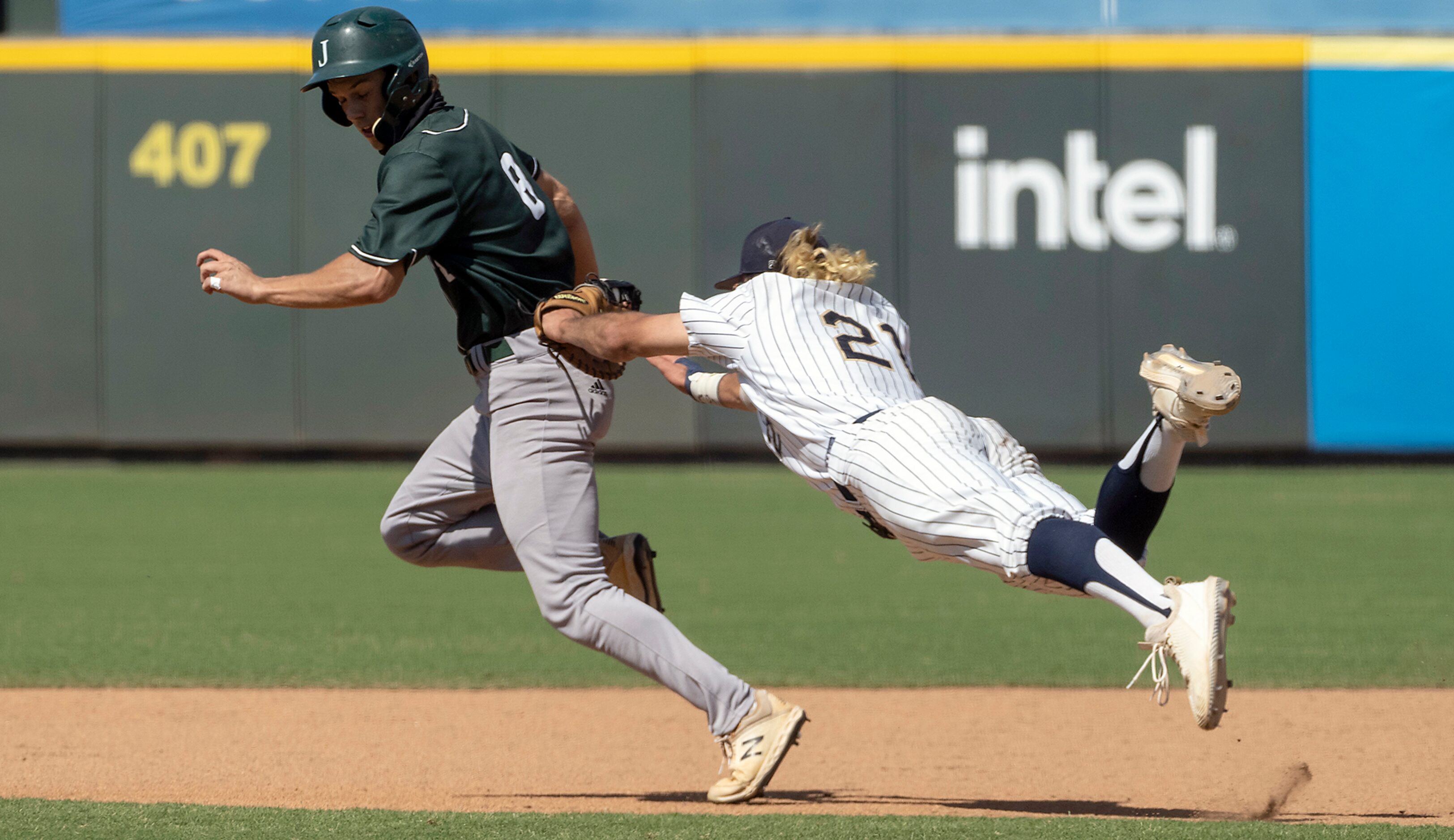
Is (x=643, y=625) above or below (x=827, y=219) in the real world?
below

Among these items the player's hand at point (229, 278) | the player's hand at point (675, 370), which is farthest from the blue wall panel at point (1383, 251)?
the player's hand at point (229, 278)

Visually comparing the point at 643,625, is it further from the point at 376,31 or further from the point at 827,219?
the point at 827,219

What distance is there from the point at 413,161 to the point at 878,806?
186 cm

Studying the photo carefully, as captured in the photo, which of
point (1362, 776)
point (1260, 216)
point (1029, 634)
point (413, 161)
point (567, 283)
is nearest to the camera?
point (413, 161)

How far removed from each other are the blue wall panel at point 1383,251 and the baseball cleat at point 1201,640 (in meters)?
10.5

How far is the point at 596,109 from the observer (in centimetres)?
1323

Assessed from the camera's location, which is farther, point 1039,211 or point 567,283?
point 1039,211

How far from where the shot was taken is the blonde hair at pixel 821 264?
3.68 m

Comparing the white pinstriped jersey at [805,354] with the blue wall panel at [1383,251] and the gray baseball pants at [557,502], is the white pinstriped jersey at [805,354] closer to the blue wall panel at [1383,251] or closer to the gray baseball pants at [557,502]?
the gray baseball pants at [557,502]

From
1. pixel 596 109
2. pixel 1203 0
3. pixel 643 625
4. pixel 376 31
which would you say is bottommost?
pixel 643 625

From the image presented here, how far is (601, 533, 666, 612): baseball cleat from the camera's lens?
402 centimetres

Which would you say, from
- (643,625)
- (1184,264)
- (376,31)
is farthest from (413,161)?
(1184,264)

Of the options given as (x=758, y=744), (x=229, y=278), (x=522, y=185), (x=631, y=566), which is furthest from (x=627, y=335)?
(x=758, y=744)

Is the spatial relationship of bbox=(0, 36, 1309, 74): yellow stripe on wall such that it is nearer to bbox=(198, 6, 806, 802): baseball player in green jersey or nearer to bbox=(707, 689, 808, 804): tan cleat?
bbox=(198, 6, 806, 802): baseball player in green jersey
